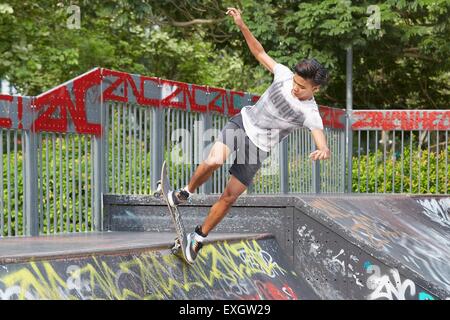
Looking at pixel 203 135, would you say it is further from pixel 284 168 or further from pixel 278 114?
pixel 278 114

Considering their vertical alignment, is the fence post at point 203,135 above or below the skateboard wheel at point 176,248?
above

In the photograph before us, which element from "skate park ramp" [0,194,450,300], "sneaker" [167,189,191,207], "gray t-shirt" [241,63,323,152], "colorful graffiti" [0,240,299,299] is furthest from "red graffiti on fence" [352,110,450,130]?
"sneaker" [167,189,191,207]

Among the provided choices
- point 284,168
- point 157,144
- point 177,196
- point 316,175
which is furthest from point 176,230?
point 316,175

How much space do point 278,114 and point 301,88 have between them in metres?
0.29

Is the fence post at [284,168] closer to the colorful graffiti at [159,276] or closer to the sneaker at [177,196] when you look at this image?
the colorful graffiti at [159,276]

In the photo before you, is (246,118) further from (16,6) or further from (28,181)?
(16,6)

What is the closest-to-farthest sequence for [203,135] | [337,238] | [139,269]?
[139,269] < [337,238] < [203,135]

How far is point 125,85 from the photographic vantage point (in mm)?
9953

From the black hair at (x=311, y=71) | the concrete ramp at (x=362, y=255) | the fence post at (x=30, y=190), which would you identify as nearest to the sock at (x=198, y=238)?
the black hair at (x=311, y=71)

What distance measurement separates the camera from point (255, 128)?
6.95m

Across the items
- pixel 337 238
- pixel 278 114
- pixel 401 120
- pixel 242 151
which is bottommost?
pixel 337 238

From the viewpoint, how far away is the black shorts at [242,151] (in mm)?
6953

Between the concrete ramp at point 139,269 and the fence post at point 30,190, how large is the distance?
39 centimetres

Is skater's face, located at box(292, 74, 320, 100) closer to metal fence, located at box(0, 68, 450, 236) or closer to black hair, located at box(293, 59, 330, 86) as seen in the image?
black hair, located at box(293, 59, 330, 86)
